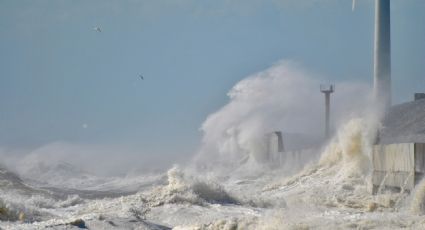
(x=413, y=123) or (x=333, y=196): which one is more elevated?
(x=413, y=123)

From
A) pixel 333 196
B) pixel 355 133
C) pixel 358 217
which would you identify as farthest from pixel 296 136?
pixel 358 217

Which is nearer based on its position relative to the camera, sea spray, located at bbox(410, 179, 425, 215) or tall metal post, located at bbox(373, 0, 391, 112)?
sea spray, located at bbox(410, 179, 425, 215)

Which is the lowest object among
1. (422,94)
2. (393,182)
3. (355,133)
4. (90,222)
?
(90,222)

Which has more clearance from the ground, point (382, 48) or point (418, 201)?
point (382, 48)

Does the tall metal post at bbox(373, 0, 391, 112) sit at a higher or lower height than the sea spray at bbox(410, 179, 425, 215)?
higher

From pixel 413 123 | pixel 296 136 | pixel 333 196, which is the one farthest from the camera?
pixel 296 136

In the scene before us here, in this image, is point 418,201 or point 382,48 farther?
point 382,48

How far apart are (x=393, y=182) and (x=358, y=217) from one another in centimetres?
854

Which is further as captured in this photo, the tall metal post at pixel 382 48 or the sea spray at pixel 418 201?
the tall metal post at pixel 382 48

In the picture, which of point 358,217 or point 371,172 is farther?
point 371,172

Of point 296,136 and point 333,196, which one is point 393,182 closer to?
point 333,196

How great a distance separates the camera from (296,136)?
208 ft

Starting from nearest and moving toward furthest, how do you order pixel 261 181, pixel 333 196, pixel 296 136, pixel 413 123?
pixel 333 196
pixel 413 123
pixel 261 181
pixel 296 136

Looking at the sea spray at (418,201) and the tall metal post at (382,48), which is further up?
the tall metal post at (382,48)
